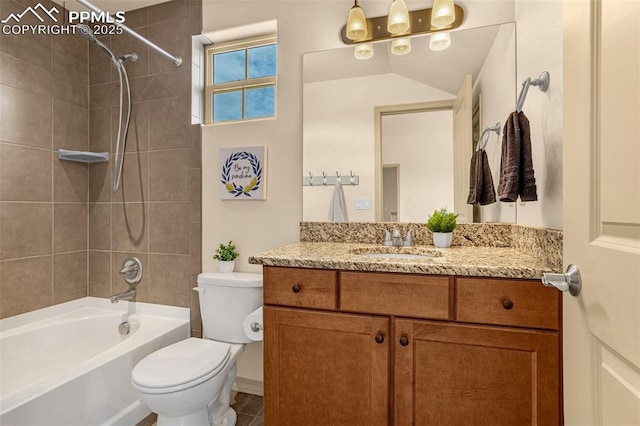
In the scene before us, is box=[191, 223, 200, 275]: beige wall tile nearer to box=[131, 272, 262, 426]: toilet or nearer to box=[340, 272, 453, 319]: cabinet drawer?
box=[131, 272, 262, 426]: toilet

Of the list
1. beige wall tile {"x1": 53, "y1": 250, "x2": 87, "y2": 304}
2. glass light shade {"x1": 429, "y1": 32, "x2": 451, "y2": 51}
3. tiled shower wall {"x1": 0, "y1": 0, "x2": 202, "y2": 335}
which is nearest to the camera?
glass light shade {"x1": 429, "y1": 32, "x2": 451, "y2": 51}

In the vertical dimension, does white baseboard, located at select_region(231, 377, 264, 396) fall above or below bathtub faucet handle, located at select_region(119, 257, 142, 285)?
below

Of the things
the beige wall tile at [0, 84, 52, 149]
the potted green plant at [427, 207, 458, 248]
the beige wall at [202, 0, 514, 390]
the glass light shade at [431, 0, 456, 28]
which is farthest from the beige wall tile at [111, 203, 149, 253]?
the glass light shade at [431, 0, 456, 28]

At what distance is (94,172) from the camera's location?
2.44 meters

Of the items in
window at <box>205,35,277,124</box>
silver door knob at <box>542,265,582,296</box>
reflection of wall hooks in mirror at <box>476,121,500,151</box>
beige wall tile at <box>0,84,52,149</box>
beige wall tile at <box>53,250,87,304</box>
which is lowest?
beige wall tile at <box>53,250,87,304</box>

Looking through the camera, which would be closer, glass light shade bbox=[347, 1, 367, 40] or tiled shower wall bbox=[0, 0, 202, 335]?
glass light shade bbox=[347, 1, 367, 40]

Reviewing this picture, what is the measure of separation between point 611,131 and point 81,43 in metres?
3.10

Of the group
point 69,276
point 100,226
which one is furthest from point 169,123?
point 69,276

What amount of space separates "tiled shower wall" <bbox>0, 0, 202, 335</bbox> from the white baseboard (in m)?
0.48

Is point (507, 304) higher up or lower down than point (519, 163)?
lower down

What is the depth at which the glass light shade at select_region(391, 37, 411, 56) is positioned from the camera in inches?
69.5

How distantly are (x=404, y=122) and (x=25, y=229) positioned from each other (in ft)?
7.90

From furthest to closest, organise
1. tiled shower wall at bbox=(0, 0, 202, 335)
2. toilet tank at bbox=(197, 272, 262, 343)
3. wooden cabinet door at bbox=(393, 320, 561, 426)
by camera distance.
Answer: tiled shower wall at bbox=(0, 0, 202, 335)
toilet tank at bbox=(197, 272, 262, 343)
wooden cabinet door at bbox=(393, 320, 561, 426)

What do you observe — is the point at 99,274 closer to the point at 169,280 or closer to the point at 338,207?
the point at 169,280
